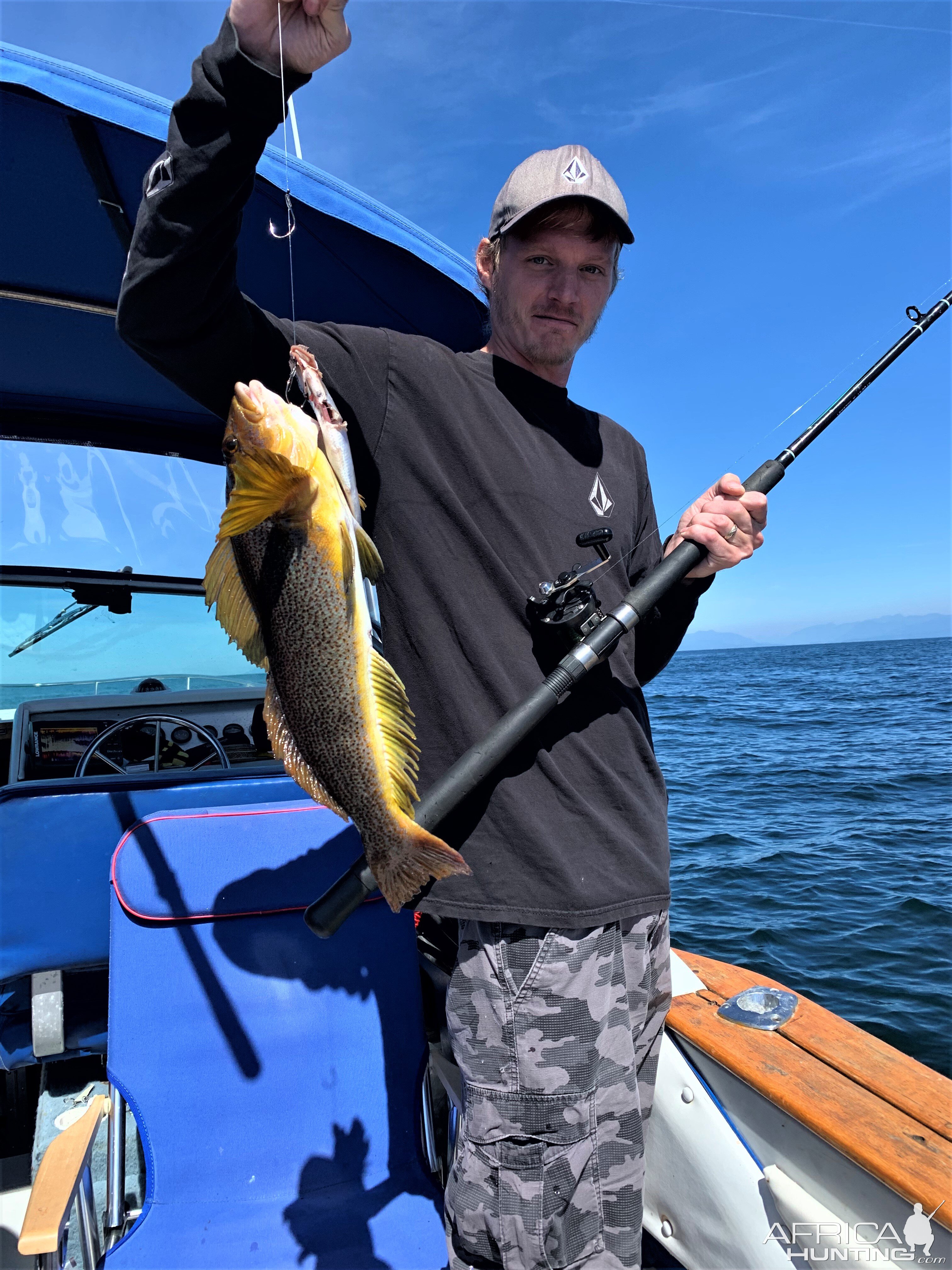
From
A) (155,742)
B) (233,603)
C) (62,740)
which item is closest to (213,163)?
(233,603)

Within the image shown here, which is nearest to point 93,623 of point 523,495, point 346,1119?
point 346,1119

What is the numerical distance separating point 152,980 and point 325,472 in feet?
7.08

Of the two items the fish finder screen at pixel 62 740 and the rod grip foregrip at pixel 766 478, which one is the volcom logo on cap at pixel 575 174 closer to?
the rod grip foregrip at pixel 766 478

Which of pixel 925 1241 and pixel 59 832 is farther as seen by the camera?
pixel 59 832

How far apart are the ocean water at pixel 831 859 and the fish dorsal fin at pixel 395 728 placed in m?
5.63

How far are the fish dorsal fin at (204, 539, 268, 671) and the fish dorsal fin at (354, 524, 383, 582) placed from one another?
10.1 inches

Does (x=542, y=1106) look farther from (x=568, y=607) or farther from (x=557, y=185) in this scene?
(x=557, y=185)

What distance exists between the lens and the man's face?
1.98 metres

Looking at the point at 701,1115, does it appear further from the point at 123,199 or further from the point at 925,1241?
the point at 123,199

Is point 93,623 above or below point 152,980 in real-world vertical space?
above

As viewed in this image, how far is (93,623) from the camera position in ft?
18.0

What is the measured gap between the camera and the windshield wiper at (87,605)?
519cm

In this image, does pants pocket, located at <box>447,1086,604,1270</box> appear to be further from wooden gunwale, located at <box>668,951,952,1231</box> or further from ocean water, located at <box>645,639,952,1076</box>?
ocean water, located at <box>645,639,952,1076</box>

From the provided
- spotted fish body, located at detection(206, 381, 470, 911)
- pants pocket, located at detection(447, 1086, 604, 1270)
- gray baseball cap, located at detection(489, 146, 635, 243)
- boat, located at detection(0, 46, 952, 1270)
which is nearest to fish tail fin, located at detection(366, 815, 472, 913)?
spotted fish body, located at detection(206, 381, 470, 911)
